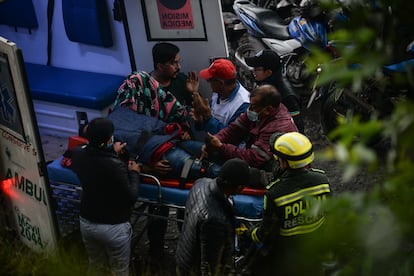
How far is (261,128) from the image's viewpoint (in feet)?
16.3

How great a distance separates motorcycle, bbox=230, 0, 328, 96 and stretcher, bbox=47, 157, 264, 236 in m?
3.23

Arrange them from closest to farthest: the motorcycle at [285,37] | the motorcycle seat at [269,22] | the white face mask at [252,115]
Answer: the white face mask at [252,115] → the motorcycle at [285,37] → the motorcycle seat at [269,22]

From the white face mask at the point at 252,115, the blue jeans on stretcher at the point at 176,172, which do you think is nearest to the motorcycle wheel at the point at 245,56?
the blue jeans on stretcher at the point at 176,172

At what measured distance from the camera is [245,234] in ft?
15.0

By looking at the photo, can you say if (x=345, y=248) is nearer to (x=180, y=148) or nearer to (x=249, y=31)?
(x=180, y=148)

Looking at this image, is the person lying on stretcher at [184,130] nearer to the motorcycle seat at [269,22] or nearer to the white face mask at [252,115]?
the white face mask at [252,115]

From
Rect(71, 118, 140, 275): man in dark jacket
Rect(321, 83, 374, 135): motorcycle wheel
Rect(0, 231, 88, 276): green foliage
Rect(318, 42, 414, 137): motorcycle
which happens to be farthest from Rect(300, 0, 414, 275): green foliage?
Rect(321, 83, 374, 135): motorcycle wheel

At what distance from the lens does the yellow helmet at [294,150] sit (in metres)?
4.16

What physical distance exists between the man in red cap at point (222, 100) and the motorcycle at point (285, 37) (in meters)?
2.45

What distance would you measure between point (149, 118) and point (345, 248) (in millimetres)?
3126

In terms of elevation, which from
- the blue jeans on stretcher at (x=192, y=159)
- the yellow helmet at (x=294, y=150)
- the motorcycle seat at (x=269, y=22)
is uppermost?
the yellow helmet at (x=294, y=150)

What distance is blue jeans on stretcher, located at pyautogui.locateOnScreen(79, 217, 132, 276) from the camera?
464 centimetres

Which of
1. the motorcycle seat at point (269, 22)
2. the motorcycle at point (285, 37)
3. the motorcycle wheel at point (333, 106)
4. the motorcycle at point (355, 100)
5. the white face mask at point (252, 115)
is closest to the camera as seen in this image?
the white face mask at point (252, 115)

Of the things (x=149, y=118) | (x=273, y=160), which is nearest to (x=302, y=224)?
(x=273, y=160)
